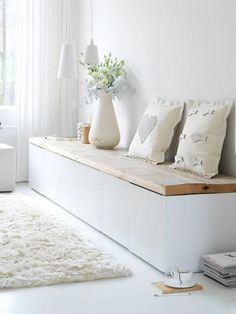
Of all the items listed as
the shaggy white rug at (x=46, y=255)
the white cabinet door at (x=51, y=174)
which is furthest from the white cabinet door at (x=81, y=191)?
the shaggy white rug at (x=46, y=255)

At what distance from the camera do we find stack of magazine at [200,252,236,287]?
10.4ft

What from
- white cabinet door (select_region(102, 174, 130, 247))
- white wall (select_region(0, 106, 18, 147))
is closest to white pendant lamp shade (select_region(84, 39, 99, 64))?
white wall (select_region(0, 106, 18, 147))

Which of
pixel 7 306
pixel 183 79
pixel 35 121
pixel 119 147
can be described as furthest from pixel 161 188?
pixel 35 121

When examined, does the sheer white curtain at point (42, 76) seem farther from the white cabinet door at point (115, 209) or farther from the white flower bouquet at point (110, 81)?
the white cabinet door at point (115, 209)

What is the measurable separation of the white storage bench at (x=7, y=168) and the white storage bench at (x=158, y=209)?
53.1 inches

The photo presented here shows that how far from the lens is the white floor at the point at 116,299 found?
281 centimetres

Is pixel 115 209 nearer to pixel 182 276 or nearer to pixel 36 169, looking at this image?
pixel 182 276

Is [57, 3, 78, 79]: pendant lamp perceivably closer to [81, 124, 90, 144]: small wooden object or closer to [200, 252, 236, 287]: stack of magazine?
[81, 124, 90, 144]: small wooden object

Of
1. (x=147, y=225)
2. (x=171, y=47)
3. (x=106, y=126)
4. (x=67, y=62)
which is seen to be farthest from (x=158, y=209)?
(x=67, y=62)

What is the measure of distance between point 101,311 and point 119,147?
2.96 metres

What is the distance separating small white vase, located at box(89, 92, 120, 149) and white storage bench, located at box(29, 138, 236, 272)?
2.01ft

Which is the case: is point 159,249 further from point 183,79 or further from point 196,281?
point 183,79

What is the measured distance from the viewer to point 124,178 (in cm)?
391

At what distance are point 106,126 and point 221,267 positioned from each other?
243 centimetres
